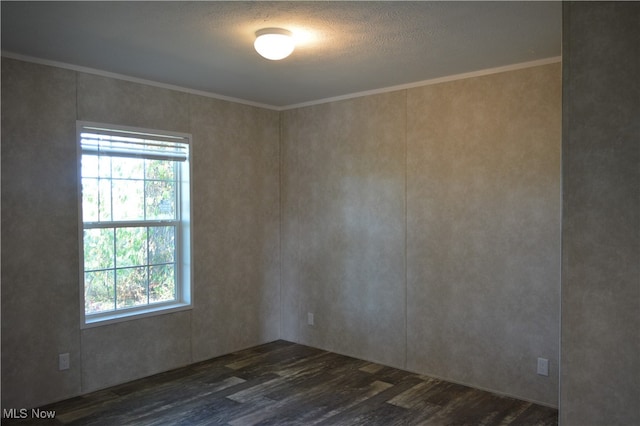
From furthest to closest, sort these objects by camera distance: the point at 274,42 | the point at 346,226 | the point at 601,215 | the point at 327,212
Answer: the point at 327,212 → the point at 346,226 → the point at 274,42 → the point at 601,215

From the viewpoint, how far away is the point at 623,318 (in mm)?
1998

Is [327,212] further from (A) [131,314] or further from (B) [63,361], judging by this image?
(B) [63,361]

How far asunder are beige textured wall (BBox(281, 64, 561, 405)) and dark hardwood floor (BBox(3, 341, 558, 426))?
0.95ft

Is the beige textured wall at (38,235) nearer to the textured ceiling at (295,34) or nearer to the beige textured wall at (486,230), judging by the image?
the textured ceiling at (295,34)

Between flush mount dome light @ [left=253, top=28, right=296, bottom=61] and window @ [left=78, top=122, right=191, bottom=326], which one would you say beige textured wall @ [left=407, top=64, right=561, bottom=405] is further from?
window @ [left=78, top=122, right=191, bottom=326]

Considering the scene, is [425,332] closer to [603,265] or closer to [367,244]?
[367,244]

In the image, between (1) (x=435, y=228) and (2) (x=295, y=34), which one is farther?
(1) (x=435, y=228)

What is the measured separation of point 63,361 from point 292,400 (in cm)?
177

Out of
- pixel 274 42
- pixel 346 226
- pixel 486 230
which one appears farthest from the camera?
pixel 346 226

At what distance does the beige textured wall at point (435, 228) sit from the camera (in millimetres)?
3484

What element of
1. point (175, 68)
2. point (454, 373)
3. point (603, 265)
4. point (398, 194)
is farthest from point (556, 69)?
point (175, 68)

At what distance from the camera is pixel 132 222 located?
13.1 ft

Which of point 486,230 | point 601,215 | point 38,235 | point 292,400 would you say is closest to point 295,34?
point 601,215

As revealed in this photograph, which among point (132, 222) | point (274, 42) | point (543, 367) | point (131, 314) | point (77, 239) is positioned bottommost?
point (543, 367)
